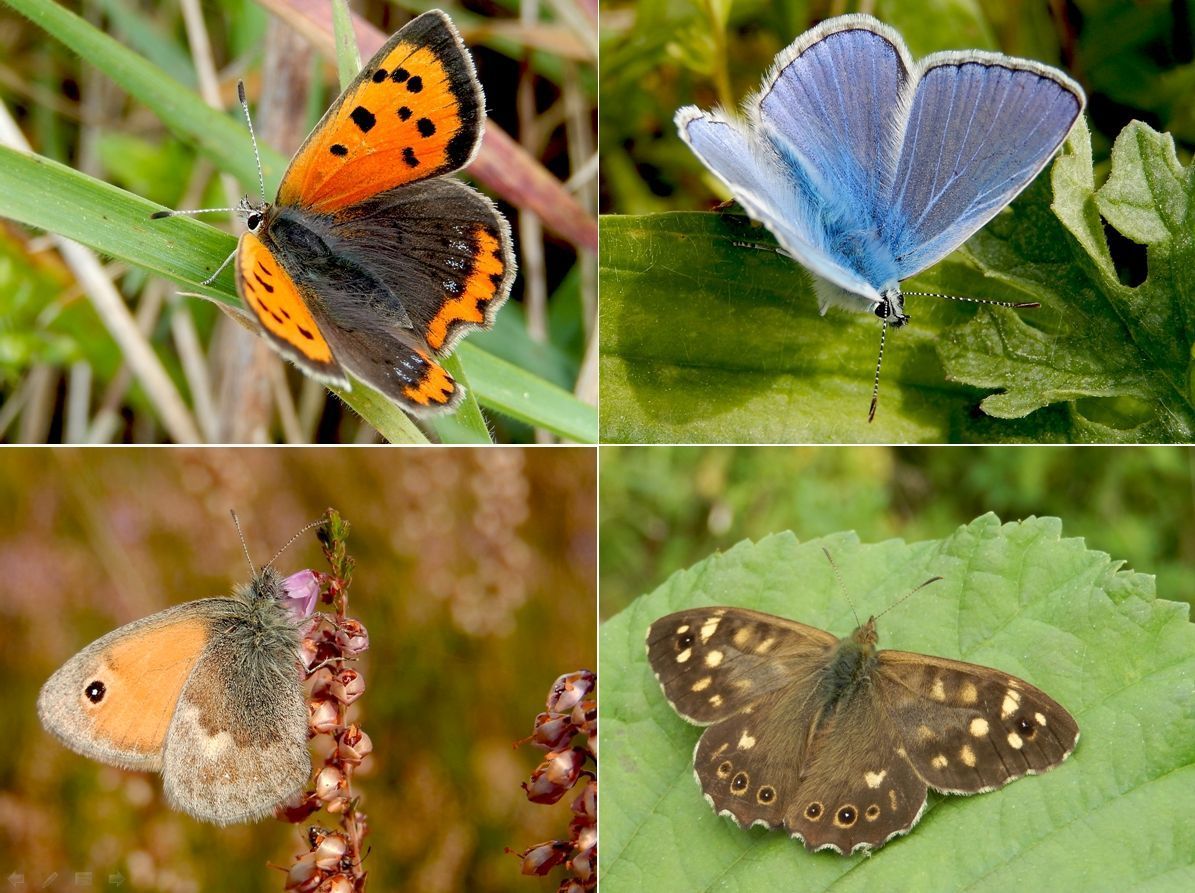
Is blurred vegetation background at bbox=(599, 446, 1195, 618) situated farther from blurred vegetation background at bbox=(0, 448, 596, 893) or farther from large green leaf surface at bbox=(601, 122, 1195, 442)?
large green leaf surface at bbox=(601, 122, 1195, 442)

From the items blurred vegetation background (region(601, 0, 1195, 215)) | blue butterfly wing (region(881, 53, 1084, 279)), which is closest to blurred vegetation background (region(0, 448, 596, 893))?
blurred vegetation background (region(601, 0, 1195, 215))

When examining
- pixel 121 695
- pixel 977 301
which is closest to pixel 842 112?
pixel 977 301

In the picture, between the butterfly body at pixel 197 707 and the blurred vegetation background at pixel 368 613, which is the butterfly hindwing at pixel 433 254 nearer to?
the blurred vegetation background at pixel 368 613

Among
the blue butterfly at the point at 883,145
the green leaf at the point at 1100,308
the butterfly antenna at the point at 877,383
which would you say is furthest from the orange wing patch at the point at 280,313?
the green leaf at the point at 1100,308

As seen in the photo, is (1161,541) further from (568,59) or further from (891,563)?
(568,59)

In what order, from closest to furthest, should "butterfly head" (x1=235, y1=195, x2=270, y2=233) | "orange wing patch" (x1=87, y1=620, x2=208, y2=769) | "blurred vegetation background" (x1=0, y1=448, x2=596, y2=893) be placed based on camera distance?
"orange wing patch" (x1=87, y1=620, x2=208, y2=769), "butterfly head" (x1=235, y1=195, x2=270, y2=233), "blurred vegetation background" (x1=0, y1=448, x2=596, y2=893)

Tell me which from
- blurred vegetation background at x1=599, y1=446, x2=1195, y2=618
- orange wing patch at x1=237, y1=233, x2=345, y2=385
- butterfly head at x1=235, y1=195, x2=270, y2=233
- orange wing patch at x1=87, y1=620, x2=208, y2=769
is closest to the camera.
Result: orange wing patch at x1=237, y1=233, x2=345, y2=385
